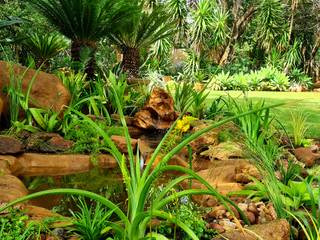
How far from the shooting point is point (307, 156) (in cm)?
556

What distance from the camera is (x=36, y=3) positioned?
30.1 ft

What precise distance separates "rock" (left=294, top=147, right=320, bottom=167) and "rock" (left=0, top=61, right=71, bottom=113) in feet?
10.5

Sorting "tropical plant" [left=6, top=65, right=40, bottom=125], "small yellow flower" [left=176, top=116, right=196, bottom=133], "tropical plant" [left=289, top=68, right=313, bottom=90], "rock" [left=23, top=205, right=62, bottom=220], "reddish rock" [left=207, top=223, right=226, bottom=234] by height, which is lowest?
"tropical plant" [left=289, top=68, right=313, bottom=90]

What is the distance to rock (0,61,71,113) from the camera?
6.36 meters

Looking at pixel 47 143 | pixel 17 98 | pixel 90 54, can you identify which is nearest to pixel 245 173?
pixel 47 143

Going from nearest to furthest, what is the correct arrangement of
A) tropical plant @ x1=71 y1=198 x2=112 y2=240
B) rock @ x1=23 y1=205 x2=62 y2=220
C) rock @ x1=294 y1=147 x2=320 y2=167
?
tropical plant @ x1=71 y1=198 x2=112 y2=240 → rock @ x1=23 y1=205 x2=62 y2=220 → rock @ x1=294 y1=147 x2=320 y2=167

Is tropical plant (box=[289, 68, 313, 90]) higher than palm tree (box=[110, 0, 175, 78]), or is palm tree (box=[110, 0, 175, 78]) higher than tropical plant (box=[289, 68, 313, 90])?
palm tree (box=[110, 0, 175, 78])

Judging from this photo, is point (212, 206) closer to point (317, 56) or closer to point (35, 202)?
point (35, 202)

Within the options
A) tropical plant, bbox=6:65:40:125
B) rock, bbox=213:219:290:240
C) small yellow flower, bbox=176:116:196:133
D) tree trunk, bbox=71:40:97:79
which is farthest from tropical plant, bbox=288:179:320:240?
tree trunk, bbox=71:40:97:79

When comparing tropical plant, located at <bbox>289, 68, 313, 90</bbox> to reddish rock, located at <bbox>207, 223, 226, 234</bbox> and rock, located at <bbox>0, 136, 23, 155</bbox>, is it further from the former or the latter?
reddish rock, located at <bbox>207, 223, 226, 234</bbox>

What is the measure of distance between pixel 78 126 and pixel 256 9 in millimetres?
18507

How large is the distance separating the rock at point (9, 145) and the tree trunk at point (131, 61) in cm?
600

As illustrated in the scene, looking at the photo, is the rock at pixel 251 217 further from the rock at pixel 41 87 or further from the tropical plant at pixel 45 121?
the rock at pixel 41 87

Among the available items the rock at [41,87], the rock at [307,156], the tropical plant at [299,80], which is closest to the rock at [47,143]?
the rock at [41,87]
